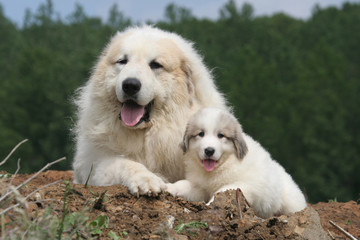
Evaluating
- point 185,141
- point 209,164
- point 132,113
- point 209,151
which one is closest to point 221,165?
point 209,164

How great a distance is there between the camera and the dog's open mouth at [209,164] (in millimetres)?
5027

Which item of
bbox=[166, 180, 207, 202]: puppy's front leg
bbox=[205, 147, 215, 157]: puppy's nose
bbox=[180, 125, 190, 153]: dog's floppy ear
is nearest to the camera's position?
bbox=[205, 147, 215, 157]: puppy's nose

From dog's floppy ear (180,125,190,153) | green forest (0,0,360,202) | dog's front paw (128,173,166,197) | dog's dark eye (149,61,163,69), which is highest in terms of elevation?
dog's dark eye (149,61,163,69)

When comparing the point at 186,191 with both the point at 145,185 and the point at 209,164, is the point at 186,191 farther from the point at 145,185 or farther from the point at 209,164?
the point at 145,185

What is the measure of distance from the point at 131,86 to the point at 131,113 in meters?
0.39

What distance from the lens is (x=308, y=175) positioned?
40.4 metres

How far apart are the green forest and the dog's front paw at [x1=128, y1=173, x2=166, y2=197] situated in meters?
30.3

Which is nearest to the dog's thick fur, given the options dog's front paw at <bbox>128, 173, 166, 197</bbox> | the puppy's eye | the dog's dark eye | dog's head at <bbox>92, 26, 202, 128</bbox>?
dog's front paw at <bbox>128, 173, 166, 197</bbox>

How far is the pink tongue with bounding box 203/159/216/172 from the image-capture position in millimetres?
5027

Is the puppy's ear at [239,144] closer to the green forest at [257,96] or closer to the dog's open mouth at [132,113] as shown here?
the dog's open mouth at [132,113]

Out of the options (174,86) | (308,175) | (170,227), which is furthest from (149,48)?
(308,175)

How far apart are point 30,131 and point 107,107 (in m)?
39.1

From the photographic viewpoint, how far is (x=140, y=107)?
5.42 m

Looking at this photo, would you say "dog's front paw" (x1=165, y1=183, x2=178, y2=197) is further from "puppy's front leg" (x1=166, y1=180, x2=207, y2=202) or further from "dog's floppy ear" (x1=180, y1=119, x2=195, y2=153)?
"dog's floppy ear" (x1=180, y1=119, x2=195, y2=153)
